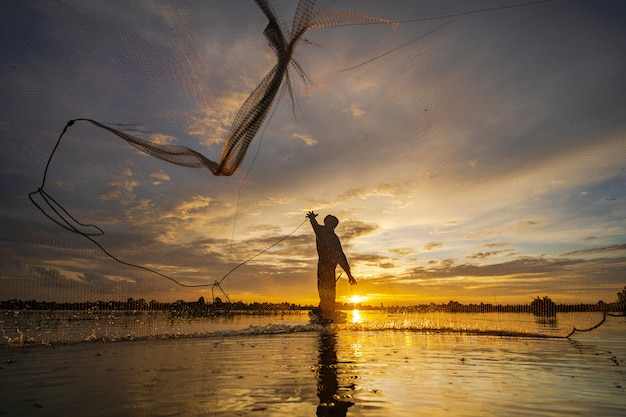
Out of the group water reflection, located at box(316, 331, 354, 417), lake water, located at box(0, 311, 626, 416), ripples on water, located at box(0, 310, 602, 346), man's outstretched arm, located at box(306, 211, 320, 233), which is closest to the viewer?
water reflection, located at box(316, 331, 354, 417)

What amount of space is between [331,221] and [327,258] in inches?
88.3

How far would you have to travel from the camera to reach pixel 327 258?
21156 mm

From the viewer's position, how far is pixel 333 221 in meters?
21.5

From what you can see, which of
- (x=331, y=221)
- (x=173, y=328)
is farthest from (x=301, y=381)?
(x=173, y=328)

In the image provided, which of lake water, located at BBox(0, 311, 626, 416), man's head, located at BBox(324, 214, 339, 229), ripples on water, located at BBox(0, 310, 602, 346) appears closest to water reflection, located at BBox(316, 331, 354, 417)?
lake water, located at BBox(0, 311, 626, 416)

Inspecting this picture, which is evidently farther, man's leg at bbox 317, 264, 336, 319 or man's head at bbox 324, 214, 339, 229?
man's head at bbox 324, 214, 339, 229

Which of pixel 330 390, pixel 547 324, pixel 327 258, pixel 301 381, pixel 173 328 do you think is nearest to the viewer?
pixel 330 390

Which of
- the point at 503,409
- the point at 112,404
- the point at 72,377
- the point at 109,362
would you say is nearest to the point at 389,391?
the point at 503,409

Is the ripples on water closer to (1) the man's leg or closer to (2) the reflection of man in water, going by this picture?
(1) the man's leg

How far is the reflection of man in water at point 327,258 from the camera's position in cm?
2114

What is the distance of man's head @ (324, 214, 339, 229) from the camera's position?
21.4 meters

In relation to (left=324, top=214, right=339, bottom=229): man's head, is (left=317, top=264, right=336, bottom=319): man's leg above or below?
below

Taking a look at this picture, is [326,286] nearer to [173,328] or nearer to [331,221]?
[331,221]

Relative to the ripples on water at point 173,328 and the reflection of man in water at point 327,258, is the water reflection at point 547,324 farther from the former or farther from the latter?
the reflection of man in water at point 327,258
